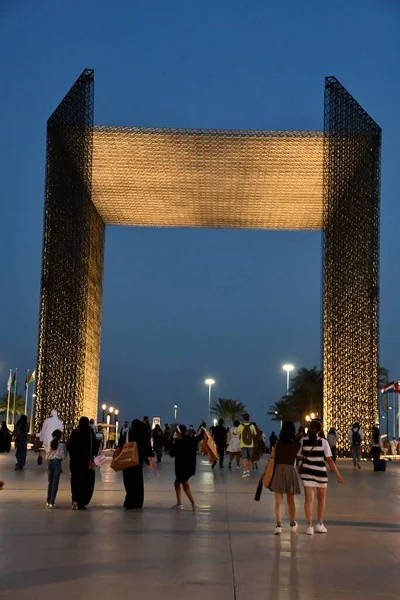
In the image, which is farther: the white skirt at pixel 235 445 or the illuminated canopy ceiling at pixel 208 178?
the illuminated canopy ceiling at pixel 208 178

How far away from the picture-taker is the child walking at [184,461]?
13383 millimetres

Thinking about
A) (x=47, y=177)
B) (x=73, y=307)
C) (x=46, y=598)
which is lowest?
(x=46, y=598)

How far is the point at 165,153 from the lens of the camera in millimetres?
36562

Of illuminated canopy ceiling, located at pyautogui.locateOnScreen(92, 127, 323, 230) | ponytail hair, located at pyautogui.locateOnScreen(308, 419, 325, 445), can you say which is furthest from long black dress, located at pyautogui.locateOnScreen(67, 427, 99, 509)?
illuminated canopy ceiling, located at pyautogui.locateOnScreen(92, 127, 323, 230)

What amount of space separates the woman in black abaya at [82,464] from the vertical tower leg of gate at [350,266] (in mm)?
19962

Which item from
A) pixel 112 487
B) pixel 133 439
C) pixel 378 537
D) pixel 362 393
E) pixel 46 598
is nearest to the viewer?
pixel 46 598

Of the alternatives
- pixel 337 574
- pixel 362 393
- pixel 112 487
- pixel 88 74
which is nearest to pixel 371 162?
pixel 362 393

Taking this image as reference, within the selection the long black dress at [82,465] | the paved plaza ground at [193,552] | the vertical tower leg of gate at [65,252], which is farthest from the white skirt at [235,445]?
the long black dress at [82,465]

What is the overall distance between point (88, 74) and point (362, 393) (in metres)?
13.9

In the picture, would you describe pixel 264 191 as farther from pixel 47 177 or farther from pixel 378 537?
pixel 378 537

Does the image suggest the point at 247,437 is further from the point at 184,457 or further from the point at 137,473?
the point at 137,473

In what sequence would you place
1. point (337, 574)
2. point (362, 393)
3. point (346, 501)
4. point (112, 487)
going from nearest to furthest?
point (337, 574) < point (346, 501) < point (112, 487) < point (362, 393)

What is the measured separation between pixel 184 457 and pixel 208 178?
2647 cm

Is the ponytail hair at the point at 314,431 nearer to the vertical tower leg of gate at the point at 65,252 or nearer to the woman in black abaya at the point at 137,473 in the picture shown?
the woman in black abaya at the point at 137,473
